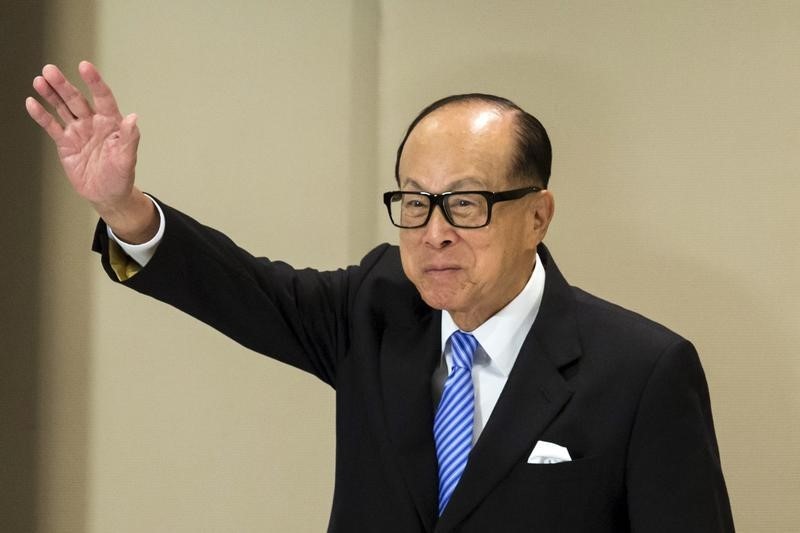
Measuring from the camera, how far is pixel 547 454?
151 cm

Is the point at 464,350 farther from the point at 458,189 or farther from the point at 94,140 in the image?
the point at 94,140

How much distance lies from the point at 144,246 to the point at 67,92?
0.82 ft

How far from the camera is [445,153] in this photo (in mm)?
1547

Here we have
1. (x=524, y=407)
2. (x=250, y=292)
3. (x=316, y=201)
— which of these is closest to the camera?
(x=524, y=407)

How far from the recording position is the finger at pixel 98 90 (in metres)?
1.40

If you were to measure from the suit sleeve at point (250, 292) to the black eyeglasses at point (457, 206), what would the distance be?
0.89 ft

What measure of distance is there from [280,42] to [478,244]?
3.58 feet

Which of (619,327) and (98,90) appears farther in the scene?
(619,327)

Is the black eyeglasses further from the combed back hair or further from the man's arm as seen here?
the man's arm

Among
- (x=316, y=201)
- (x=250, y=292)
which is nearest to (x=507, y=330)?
(x=250, y=292)

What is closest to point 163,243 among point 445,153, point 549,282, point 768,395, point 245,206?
point 445,153

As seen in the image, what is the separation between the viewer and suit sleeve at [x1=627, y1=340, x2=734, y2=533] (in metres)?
1.46

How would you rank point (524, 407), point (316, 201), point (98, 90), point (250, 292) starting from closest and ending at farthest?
1. point (98, 90)
2. point (524, 407)
3. point (250, 292)
4. point (316, 201)

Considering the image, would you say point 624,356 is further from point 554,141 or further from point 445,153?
point 554,141
